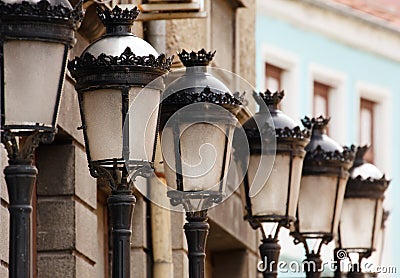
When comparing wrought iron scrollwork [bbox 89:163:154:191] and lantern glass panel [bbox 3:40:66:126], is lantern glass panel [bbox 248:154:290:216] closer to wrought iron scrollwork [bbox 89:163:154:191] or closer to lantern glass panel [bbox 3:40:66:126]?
wrought iron scrollwork [bbox 89:163:154:191]

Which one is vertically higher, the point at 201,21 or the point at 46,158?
the point at 201,21

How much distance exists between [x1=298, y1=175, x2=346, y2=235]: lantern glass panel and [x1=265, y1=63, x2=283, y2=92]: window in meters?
13.1

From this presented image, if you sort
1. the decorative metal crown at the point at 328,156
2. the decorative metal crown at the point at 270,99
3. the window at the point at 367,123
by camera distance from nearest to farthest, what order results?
1. the decorative metal crown at the point at 270,99
2. the decorative metal crown at the point at 328,156
3. the window at the point at 367,123

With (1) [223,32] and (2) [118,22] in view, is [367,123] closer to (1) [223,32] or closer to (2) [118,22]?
(1) [223,32]

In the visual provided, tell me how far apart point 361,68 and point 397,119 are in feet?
4.68

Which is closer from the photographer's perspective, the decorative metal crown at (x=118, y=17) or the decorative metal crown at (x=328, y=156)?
the decorative metal crown at (x=118, y=17)

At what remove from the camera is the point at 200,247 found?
891cm

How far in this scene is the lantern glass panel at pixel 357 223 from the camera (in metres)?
13.3

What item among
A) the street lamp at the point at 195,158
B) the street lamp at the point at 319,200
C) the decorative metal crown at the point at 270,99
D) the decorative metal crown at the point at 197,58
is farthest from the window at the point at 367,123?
the street lamp at the point at 195,158

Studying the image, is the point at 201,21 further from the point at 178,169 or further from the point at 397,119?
the point at 397,119

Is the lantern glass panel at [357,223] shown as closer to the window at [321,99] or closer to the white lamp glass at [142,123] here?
the white lamp glass at [142,123]

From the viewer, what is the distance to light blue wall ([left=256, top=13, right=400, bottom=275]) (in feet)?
84.6

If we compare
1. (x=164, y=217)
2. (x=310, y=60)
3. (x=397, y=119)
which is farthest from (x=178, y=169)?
(x=397, y=119)

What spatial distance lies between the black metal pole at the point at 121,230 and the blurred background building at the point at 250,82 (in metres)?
1.69
